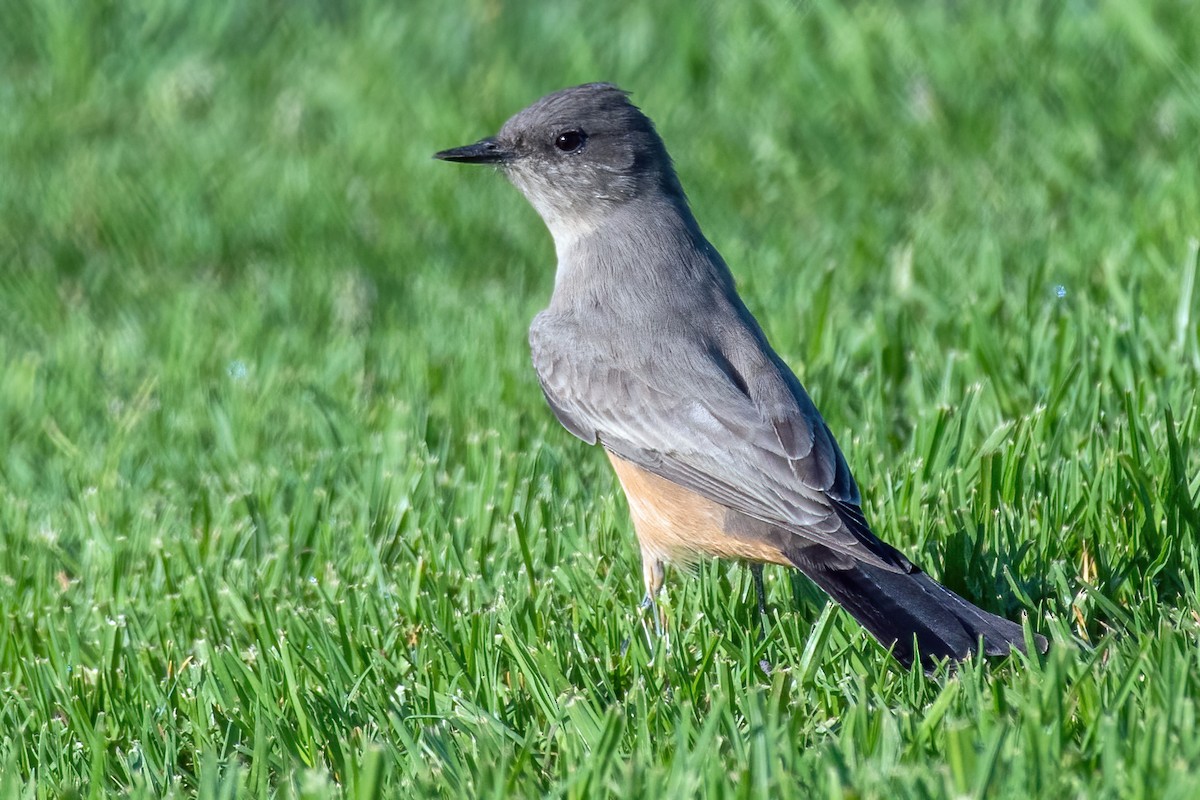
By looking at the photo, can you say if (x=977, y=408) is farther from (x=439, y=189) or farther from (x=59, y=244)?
(x=59, y=244)

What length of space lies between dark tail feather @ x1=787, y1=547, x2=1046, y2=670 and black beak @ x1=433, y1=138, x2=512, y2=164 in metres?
2.00

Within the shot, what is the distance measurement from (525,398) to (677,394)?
1697 millimetres

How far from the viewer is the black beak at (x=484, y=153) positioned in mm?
5199

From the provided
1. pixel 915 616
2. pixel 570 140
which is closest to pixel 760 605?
pixel 915 616

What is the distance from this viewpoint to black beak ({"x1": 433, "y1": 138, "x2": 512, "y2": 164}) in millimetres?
5199

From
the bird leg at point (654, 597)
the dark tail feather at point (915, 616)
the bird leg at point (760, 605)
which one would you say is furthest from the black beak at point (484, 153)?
the dark tail feather at point (915, 616)

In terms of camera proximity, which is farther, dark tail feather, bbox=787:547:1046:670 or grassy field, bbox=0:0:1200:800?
dark tail feather, bbox=787:547:1046:670

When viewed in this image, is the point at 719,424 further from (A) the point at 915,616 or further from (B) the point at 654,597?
(A) the point at 915,616

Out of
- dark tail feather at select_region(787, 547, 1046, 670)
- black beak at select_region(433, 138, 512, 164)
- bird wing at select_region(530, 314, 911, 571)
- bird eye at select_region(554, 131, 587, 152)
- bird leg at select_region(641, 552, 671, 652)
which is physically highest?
bird eye at select_region(554, 131, 587, 152)

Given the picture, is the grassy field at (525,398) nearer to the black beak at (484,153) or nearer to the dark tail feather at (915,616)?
the dark tail feather at (915,616)

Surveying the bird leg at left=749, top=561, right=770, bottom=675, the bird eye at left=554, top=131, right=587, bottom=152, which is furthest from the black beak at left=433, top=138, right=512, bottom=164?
the bird leg at left=749, top=561, right=770, bottom=675

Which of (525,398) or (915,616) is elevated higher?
(915,616)

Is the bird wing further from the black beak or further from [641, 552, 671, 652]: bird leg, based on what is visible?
the black beak

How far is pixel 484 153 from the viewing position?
5.24 metres
